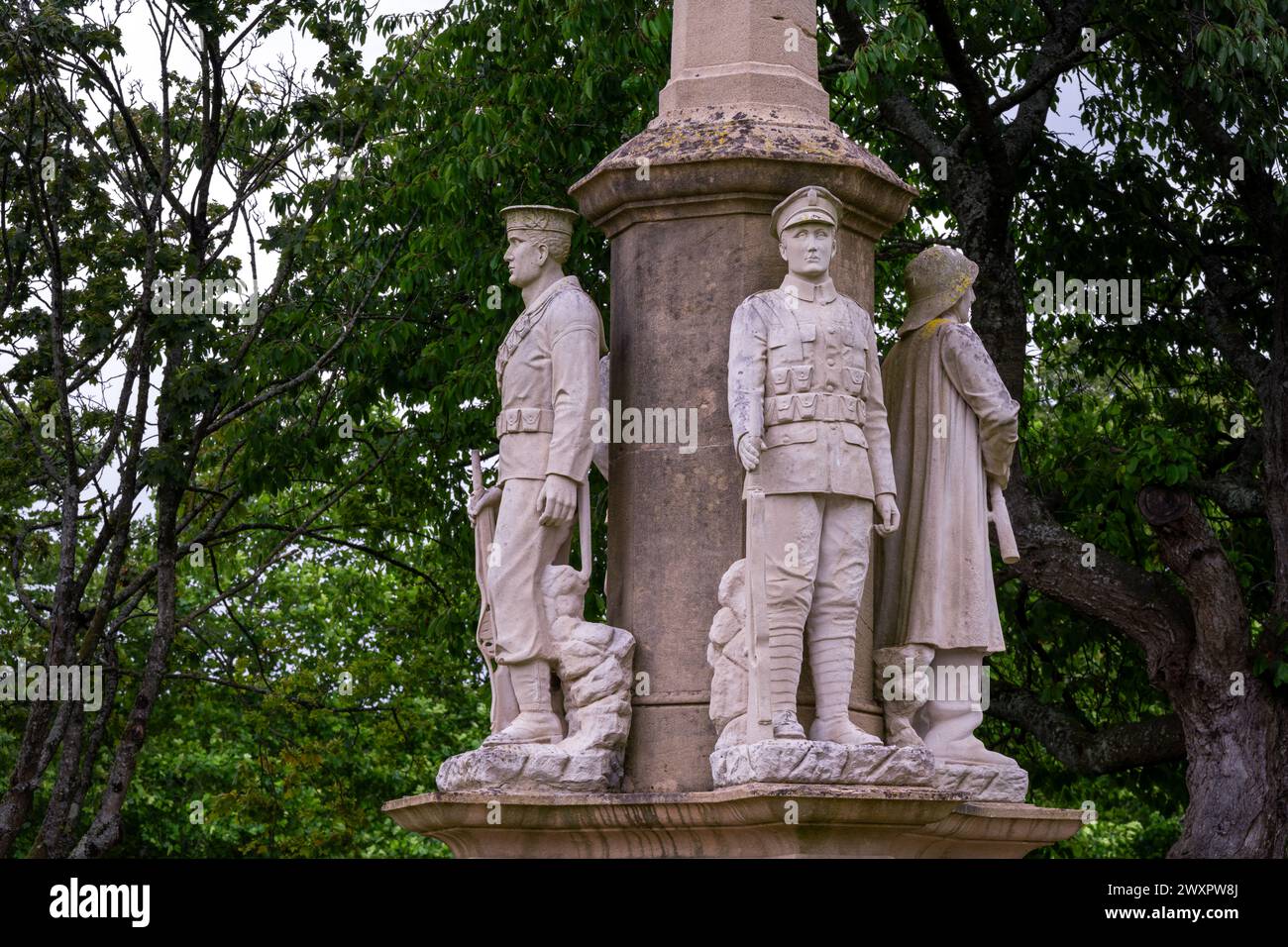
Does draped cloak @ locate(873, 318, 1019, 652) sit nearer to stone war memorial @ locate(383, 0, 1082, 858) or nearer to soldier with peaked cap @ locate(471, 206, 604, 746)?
stone war memorial @ locate(383, 0, 1082, 858)

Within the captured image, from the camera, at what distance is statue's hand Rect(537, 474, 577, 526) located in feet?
29.3

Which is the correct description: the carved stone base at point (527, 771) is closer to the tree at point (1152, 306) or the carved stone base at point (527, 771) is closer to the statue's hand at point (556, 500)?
the statue's hand at point (556, 500)

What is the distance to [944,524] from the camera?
9.27 metres

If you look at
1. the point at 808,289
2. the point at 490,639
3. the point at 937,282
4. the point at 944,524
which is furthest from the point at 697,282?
the point at 490,639

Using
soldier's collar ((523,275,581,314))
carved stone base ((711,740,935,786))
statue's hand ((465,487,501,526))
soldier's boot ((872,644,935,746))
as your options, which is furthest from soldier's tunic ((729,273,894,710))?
statue's hand ((465,487,501,526))

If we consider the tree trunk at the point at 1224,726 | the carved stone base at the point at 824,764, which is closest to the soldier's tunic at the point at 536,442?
the carved stone base at the point at 824,764

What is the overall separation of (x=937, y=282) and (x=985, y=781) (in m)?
2.40

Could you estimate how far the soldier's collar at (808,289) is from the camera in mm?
8758

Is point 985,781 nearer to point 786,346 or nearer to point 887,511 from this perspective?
point 887,511

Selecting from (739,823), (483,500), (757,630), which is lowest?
(739,823)

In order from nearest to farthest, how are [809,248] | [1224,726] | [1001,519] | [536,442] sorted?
[809,248] → [536,442] → [1001,519] → [1224,726]

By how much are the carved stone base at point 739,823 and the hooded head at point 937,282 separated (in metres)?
2.37

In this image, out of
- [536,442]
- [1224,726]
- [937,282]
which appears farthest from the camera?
[1224,726]
